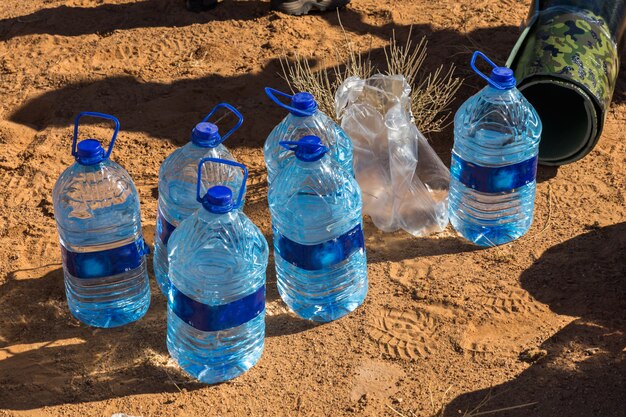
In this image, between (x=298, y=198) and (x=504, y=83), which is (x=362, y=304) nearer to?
(x=298, y=198)

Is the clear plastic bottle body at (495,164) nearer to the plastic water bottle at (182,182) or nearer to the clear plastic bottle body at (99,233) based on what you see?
the plastic water bottle at (182,182)

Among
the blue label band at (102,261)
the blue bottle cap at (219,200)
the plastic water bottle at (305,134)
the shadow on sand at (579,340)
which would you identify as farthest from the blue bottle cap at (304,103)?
the shadow on sand at (579,340)

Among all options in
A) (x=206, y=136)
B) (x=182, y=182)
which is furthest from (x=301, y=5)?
(x=206, y=136)

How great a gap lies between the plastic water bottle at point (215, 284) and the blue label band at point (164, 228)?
0.97ft

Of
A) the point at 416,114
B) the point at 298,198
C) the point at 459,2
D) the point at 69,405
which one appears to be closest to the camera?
the point at 69,405

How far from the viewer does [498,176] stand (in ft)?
16.8

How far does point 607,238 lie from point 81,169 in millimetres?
2951

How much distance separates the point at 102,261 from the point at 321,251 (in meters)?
1.08

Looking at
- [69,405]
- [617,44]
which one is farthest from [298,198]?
[617,44]

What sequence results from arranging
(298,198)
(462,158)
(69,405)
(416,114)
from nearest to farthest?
(69,405)
(298,198)
(462,158)
(416,114)

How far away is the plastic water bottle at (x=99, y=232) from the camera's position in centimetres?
460

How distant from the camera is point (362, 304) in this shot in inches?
196

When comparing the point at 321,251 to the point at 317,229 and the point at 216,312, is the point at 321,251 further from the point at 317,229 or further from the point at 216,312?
the point at 216,312

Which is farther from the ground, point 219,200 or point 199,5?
point 219,200
